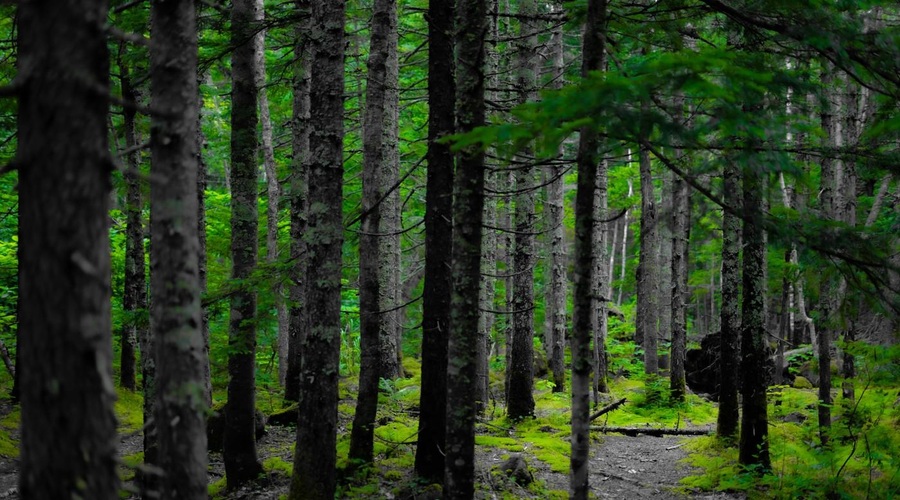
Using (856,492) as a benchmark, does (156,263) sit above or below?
above

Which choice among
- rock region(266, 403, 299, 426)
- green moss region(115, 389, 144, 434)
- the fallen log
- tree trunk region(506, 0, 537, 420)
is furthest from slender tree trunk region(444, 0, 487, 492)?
green moss region(115, 389, 144, 434)

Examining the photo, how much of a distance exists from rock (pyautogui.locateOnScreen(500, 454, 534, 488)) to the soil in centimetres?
14

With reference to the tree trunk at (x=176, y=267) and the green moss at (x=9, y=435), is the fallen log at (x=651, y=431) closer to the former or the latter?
the tree trunk at (x=176, y=267)

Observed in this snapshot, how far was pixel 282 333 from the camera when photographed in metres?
16.2

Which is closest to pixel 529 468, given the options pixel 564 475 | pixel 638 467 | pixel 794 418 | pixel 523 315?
pixel 564 475

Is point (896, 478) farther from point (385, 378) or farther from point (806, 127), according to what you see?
point (385, 378)

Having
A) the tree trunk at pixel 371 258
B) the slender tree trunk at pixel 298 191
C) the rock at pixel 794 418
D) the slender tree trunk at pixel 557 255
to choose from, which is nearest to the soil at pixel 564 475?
the tree trunk at pixel 371 258

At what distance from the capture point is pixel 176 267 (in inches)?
160

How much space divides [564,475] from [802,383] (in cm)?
1213

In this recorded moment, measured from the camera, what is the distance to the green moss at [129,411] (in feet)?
43.8

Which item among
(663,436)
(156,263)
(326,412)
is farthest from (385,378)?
(156,263)

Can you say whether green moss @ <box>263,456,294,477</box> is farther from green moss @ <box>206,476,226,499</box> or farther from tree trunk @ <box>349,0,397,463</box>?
tree trunk @ <box>349,0,397,463</box>

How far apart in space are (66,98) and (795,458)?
34.0ft

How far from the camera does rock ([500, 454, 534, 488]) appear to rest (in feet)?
28.3
